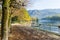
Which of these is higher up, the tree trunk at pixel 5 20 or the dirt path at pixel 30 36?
the tree trunk at pixel 5 20

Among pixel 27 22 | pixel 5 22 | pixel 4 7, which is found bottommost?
pixel 27 22

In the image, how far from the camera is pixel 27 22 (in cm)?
11106

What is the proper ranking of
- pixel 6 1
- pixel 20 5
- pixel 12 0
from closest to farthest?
pixel 6 1
pixel 12 0
pixel 20 5

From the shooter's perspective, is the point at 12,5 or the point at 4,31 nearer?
the point at 4,31

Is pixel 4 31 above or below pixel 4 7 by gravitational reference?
below

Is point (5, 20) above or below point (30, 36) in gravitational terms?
above

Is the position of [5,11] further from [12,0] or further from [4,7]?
[12,0]

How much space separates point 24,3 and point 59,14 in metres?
157

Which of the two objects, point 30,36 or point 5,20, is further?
point 30,36

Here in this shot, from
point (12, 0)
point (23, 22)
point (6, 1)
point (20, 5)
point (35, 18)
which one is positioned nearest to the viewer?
point (6, 1)

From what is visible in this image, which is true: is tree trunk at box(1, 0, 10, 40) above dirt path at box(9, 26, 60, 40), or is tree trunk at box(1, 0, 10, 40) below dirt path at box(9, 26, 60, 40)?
above

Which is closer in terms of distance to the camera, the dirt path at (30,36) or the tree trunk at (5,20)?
the tree trunk at (5,20)

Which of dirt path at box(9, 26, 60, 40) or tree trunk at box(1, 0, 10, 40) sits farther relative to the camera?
dirt path at box(9, 26, 60, 40)

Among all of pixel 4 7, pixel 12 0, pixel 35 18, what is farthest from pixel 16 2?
pixel 35 18
